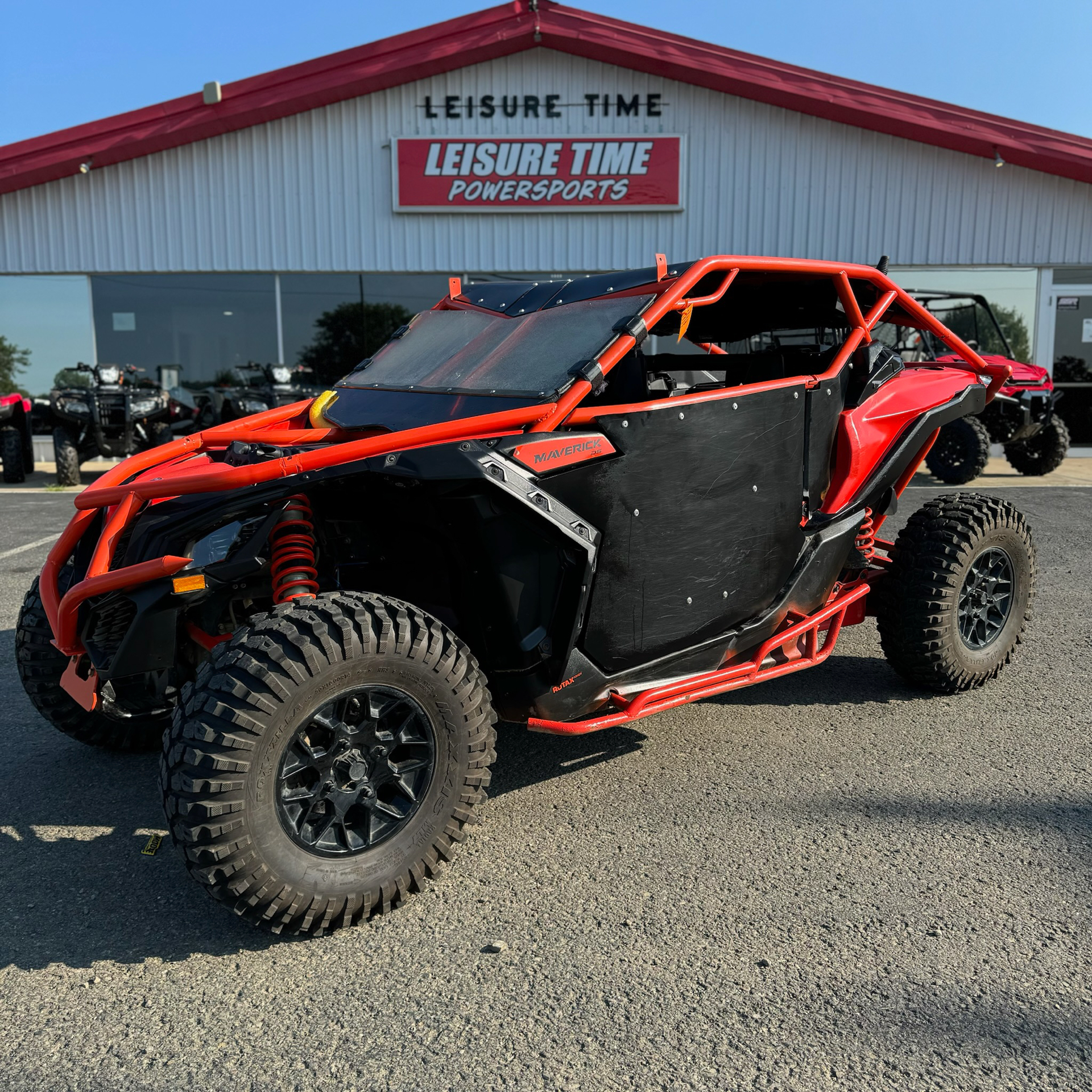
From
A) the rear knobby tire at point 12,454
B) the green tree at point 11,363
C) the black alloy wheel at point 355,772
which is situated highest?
the green tree at point 11,363

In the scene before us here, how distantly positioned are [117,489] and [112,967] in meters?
1.37

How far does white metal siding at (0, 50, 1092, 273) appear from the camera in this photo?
13750mm

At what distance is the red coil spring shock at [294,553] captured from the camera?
110 inches

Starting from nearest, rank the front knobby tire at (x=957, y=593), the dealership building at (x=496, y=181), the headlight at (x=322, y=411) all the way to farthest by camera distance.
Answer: the headlight at (x=322, y=411) < the front knobby tire at (x=957, y=593) < the dealership building at (x=496, y=181)

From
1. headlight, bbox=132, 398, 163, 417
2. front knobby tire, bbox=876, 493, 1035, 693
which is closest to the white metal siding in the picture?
headlight, bbox=132, 398, 163, 417

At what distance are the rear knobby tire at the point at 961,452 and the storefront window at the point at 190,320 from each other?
9436 mm

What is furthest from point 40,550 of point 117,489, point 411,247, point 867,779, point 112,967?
point 411,247

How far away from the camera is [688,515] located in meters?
3.14

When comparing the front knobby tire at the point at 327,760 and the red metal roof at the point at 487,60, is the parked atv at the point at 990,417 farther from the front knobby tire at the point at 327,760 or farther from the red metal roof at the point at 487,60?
the front knobby tire at the point at 327,760

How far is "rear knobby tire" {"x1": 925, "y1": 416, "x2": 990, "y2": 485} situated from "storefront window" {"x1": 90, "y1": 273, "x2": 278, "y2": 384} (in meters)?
9.44

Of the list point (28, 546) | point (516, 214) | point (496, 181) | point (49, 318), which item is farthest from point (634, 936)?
point (49, 318)

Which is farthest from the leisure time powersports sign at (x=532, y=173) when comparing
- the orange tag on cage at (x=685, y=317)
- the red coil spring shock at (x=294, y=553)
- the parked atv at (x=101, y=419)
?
the red coil spring shock at (x=294, y=553)

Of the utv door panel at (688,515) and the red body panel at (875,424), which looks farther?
the red body panel at (875,424)

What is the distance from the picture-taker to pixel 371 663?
2559mm
